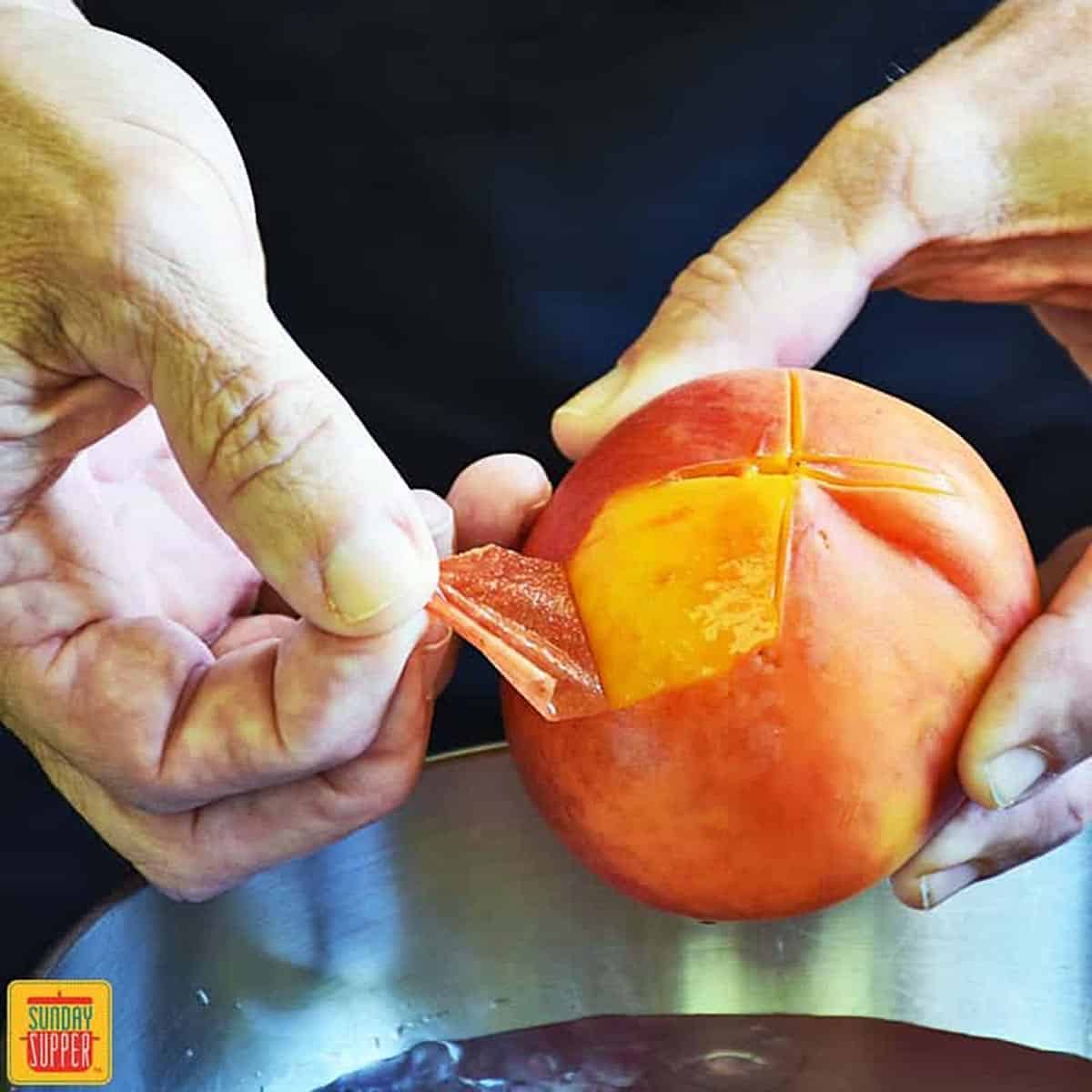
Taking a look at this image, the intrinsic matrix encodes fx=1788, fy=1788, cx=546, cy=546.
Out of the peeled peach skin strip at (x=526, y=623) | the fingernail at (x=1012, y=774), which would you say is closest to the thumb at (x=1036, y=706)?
the fingernail at (x=1012, y=774)

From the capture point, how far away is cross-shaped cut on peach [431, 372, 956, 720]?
61cm

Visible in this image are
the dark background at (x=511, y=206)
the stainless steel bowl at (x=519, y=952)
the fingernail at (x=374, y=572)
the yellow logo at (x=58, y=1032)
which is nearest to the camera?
the fingernail at (x=374, y=572)

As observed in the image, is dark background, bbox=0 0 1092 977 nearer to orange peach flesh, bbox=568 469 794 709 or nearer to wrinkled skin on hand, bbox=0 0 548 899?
wrinkled skin on hand, bbox=0 0 548 899

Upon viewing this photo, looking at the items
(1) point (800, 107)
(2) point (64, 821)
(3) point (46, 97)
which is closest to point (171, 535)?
(3) point (46, 97)

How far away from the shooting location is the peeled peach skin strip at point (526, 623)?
2.07ft

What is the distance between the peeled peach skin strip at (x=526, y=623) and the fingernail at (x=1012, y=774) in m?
0.15

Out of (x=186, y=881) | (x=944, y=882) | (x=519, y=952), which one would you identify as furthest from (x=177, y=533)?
(x=944, y=882)

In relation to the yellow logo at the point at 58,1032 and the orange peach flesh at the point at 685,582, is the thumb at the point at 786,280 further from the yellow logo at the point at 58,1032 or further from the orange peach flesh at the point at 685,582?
the yellow logo at the point at 58,1032

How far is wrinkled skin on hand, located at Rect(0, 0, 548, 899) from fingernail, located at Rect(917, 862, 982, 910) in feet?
0.72

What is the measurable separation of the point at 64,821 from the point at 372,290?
0.40 metres

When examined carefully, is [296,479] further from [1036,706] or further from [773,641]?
[1036,706]

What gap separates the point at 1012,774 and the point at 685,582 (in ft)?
0.50

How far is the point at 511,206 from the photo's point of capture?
110cm

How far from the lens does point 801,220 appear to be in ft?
2.72
